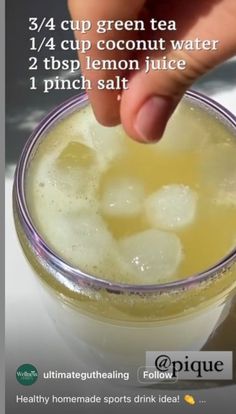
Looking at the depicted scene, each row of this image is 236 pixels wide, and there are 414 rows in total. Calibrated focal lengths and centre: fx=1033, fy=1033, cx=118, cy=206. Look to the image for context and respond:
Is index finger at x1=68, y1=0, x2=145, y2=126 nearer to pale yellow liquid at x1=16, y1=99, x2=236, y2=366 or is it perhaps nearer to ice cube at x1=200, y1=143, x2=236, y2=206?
pale yellow liquid at x1=16, y1=99, x2=236, y2=366

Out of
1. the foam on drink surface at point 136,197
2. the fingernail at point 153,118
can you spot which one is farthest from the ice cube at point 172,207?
the fingernail at point 153,118

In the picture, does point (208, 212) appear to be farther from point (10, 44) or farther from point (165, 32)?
point (10, 44)

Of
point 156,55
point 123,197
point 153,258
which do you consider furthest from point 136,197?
point 156,55

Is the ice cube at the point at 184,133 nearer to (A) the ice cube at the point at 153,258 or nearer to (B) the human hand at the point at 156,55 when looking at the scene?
(B) the human hand at the point at 156,55

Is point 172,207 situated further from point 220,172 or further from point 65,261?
point 65,261

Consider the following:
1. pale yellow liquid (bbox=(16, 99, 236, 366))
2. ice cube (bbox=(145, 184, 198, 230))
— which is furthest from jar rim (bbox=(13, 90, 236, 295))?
ice cube (bbox=(145, 184, 198, 230))

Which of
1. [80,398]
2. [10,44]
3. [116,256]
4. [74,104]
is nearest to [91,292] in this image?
[116,256]

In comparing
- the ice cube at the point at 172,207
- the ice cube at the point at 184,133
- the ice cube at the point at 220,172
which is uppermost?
the ice cube at the point at 184,133
